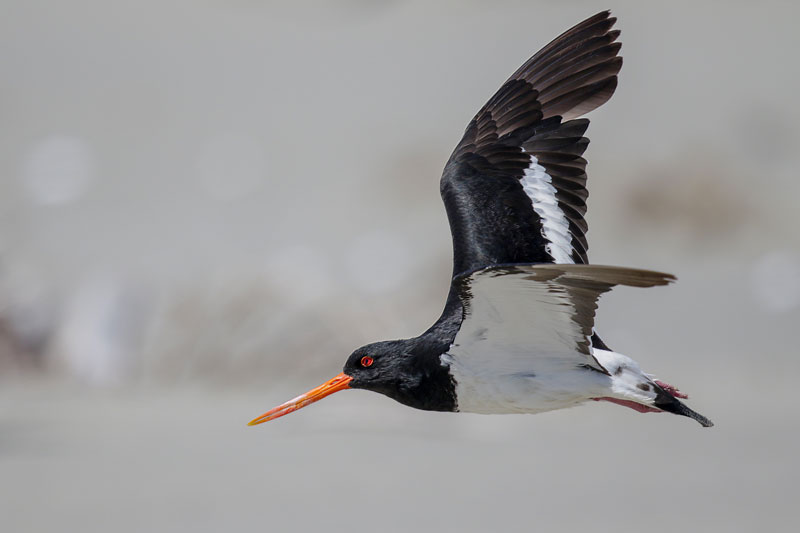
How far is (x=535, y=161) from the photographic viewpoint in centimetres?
541

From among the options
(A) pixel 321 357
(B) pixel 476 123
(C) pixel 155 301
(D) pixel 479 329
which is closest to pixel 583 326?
(D) pixel 479 329

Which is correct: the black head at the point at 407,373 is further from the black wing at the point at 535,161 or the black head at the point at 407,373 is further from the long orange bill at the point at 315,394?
the black wing at the point at 535,161

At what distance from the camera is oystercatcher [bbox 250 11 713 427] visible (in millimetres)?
4340

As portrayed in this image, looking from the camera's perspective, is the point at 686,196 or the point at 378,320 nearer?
the point at 378,320

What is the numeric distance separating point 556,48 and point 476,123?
56cm

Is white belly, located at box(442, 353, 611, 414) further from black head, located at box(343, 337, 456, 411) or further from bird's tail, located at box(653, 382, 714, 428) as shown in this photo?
bird's tail, located at box(653, 382, 714, 428)

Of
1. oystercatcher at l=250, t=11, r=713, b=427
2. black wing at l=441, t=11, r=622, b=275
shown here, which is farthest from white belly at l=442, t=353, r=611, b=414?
black wing at l=441, t=11, r=622, b=275

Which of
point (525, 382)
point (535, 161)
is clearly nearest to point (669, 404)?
point (525, 382)

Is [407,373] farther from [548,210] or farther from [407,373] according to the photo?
[548,210]

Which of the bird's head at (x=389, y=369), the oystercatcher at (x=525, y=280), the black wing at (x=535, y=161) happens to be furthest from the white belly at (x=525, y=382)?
the black wing at (x=535, y=161)

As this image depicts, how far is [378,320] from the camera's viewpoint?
964 centimetres

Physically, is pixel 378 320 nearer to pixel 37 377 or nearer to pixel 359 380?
pixel 37 377

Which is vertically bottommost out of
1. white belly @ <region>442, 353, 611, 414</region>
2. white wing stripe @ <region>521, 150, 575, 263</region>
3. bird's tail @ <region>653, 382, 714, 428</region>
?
bird's tail @ <region>653, 382, 714, 428</region>

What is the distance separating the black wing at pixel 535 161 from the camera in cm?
517
